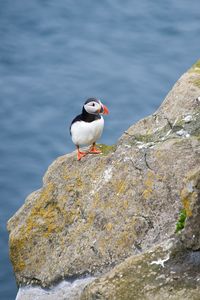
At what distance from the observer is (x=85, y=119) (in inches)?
463

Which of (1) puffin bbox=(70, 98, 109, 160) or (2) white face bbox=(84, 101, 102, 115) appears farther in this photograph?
(2) white face bbox=(84, 101, 102, 115)

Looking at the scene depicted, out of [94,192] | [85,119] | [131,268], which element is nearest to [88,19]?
[85,119]

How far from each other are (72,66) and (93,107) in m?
13.1

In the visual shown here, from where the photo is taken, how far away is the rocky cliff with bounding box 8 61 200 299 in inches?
378

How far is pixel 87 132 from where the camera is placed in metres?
11.5

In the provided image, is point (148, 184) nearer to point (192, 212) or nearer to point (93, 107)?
point (192, 212)

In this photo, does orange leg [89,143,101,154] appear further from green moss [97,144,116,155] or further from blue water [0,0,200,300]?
blue water [0,0,200,300]

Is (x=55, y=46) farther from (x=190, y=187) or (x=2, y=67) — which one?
(x=190, y=187)

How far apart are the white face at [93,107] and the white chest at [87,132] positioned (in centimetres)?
11

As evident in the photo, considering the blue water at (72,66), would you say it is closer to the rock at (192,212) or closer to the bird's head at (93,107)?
the bird's head at (93,107)

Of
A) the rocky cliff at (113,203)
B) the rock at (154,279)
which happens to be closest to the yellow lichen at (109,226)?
the rocky cliff at (113,203)

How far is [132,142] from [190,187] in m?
2.37

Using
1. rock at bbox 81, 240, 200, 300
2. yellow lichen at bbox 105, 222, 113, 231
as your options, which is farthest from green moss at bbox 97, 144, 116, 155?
rock at bbox 81, 240, 200, 300

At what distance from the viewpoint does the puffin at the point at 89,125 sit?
454 inches
